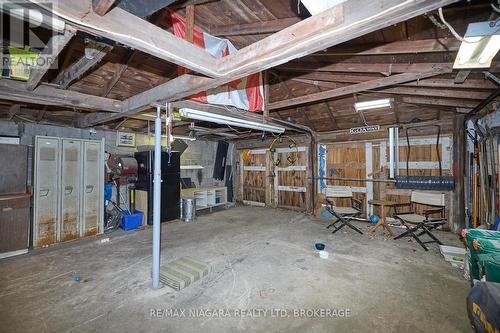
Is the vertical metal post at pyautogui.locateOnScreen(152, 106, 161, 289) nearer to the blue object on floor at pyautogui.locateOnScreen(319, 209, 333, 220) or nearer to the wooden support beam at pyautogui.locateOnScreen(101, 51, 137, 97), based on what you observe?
the wooden support beam at pyautogui.locateOnScreen(101, 51, 137, 97)

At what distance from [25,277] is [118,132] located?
363 centimetres

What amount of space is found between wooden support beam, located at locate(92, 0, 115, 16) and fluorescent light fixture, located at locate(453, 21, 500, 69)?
7.74ft

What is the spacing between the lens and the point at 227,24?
261cm

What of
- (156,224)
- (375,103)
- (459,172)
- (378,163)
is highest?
(375,103)

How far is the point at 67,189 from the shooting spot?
4.20 m

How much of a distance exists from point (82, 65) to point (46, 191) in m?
2.84

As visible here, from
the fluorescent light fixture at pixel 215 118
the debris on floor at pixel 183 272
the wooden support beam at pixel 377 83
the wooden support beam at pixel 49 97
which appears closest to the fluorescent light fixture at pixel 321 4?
the wooden support beam at pixel 377 83

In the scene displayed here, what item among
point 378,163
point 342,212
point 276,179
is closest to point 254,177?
point 276,179

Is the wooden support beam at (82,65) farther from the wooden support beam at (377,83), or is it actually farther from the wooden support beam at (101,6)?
the wooden support beam at (377,83)

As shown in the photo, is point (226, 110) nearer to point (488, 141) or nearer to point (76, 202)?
point (76, 202)

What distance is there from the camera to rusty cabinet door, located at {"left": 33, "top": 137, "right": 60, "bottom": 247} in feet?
12.6

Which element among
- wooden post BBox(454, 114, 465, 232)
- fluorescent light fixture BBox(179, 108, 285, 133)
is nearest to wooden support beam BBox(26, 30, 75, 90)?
fluorescent light fixture BBox(179, 108, 285, 133)

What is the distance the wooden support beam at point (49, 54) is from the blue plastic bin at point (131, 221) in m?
3.12

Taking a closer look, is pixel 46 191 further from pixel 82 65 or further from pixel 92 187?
pixel 82 65
